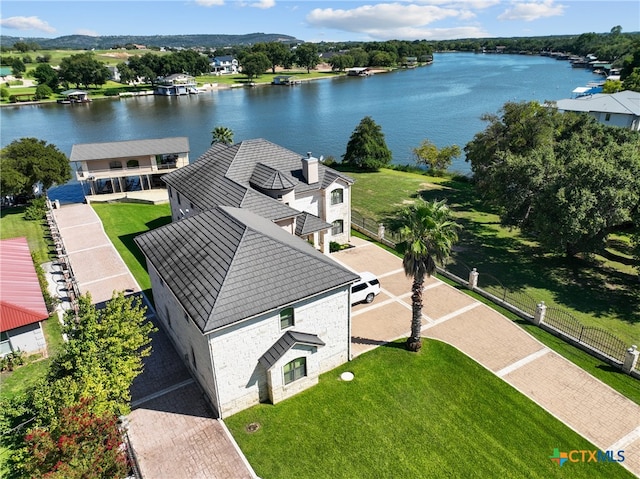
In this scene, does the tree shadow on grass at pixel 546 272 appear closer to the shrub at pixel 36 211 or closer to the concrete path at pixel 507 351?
the concrete path at pixel 507 351

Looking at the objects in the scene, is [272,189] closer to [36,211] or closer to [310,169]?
[310,169]

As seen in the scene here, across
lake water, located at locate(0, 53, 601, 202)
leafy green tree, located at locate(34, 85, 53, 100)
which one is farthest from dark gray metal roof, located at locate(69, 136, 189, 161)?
leafy green tree, located at locate(34, 85, 53, 100)

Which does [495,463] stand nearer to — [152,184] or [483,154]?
[483,154]

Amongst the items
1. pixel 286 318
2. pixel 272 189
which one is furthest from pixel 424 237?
pixel 272 189

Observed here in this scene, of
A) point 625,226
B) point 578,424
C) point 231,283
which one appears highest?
point 231,283

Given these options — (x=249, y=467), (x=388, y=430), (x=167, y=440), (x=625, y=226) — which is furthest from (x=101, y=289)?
(x=625, y=226)
